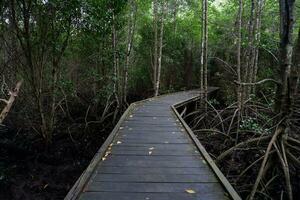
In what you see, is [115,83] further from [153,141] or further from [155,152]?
[155,152]

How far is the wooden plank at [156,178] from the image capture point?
316 centimetres

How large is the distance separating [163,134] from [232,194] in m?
2.55

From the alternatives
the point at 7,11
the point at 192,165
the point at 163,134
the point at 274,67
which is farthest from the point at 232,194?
the point at 274,67

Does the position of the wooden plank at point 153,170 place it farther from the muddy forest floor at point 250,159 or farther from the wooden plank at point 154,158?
the muddy forest floor at point 250,159

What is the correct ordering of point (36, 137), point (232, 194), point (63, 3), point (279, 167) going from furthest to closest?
point (36, 137)
point (63, 3)
point (279, 167)
point (232, 194)

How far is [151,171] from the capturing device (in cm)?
344

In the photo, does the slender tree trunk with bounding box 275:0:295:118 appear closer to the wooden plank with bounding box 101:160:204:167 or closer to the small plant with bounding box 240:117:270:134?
the small plant with bounding box 240:117:270:134

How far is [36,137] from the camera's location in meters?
8.69

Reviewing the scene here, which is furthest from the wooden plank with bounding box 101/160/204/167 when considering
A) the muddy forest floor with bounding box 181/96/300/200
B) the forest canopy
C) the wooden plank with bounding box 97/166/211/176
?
the muddy forest floor with bounding box 181/96/300/200

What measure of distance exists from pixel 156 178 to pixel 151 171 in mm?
209

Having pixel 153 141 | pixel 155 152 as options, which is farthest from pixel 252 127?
Result: pixel 155 152

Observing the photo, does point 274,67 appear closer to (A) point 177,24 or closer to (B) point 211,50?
(B) point 211,50

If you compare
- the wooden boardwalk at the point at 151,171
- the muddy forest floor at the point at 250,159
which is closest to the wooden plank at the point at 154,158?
the wooden boardwalk at the point at 151,171

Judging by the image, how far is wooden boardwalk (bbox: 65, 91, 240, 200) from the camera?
9.32 feet
